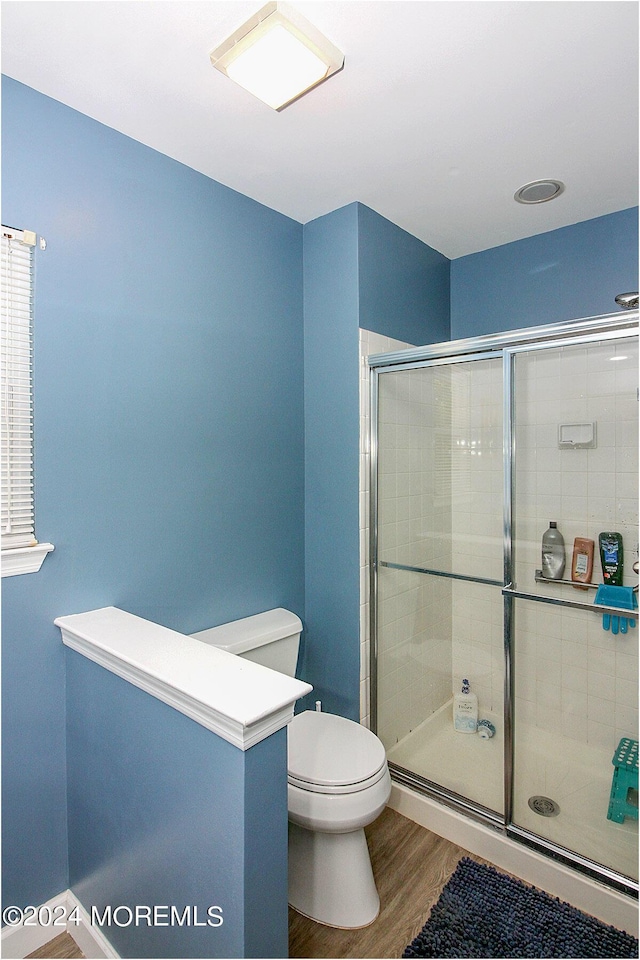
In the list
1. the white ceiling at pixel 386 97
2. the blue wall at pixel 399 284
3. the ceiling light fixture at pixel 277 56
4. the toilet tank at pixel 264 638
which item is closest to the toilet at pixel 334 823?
the toilet tank at pixel 264 638

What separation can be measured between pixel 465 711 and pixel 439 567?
643mm

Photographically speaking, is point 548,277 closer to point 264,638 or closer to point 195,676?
point 264,638

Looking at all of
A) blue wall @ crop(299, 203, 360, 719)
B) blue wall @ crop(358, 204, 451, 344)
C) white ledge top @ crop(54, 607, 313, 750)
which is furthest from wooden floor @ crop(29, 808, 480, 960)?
blue wall @ crop(358, 204, 451, 344)

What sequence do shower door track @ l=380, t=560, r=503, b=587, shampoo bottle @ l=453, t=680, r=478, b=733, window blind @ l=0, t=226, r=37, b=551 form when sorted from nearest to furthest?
1. window blind @ l=0, t=226, r=37, b=551
2. shower door track @ l=380, t=560, r=503, b=587
3. shampoo bottle @ l=453, t=680, r=478, b=733

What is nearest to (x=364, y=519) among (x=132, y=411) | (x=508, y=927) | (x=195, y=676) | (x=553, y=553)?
(x=553, y=553)

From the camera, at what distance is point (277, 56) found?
1310 mm

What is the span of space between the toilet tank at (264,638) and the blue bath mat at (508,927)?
94 centimetres

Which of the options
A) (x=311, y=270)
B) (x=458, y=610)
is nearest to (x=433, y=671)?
(x=458, y=610)

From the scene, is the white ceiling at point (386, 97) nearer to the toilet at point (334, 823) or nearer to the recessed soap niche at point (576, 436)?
the recessed soap niche at point (576, 436)

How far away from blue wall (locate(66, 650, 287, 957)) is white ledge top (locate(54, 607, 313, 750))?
39mm

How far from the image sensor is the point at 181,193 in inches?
75.1

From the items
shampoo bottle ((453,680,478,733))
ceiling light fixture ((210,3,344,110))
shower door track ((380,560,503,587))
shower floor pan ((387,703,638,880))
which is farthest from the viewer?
shampoo bottle ((453,680,478,733))

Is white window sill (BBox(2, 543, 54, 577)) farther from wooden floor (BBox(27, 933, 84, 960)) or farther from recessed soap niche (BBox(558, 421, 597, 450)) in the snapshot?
recessed soap niche (BBox(558, 421, 597, 450))

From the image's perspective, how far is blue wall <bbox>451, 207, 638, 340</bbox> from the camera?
91.5 inches
